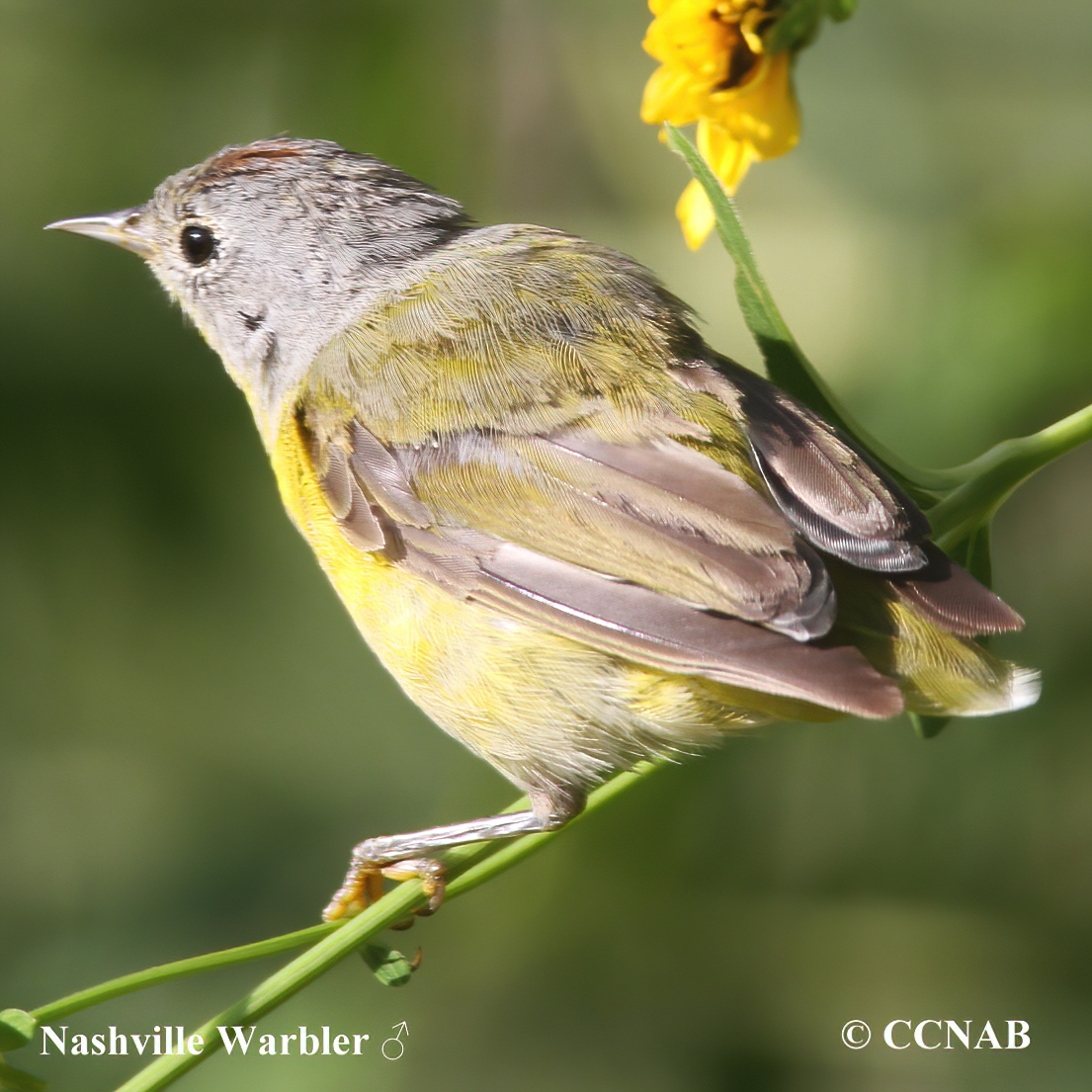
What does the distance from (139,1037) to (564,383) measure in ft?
7.81

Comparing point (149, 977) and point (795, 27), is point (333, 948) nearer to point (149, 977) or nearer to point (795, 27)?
point (149, 977)

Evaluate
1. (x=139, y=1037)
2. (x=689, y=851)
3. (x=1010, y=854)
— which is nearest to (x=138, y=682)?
(x=139, y=1037)

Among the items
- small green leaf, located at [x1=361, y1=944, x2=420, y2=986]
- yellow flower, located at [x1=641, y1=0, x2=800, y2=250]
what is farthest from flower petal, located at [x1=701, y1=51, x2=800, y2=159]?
small green leaf, located at [x1=361, y1=944, x2=420, y2=986]

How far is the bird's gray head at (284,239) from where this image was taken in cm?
323

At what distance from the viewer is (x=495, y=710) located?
267 cm

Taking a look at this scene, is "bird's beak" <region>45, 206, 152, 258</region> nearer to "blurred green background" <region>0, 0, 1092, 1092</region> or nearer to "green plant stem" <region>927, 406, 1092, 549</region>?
"blurred green background" <region>0, 0, 1092, 1092</region>

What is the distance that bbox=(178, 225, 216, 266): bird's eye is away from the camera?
333 cm

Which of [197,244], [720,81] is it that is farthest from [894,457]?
[197,244]

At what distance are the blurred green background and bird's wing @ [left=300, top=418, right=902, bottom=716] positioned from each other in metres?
1.04

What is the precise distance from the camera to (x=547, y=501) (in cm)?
265

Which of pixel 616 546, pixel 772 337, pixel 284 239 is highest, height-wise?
pixel 284 239

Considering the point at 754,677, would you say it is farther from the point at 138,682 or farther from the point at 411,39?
the point at 411,39

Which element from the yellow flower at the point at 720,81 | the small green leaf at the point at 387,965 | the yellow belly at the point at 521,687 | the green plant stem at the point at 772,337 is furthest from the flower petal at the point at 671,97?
the small green leaf at the point at 387,965

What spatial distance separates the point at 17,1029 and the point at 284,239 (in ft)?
6.26
